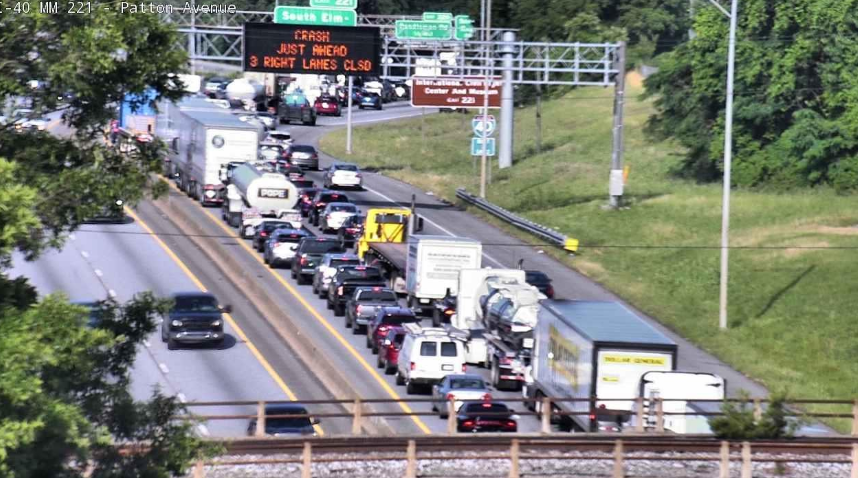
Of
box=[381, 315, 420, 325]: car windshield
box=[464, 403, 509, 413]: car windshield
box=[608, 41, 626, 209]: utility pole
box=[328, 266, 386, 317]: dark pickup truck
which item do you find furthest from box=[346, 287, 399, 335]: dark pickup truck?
box=[608, 41, 626, 209]: utility pole

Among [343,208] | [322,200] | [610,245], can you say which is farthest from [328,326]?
[322,200]

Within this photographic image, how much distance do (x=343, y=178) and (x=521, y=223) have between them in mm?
14590

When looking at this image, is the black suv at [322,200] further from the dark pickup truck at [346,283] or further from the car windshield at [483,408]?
the car windshield at [483,408]

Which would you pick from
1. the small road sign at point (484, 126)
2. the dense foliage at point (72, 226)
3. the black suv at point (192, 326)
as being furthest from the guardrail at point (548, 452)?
the small road sign at point (484, 126)

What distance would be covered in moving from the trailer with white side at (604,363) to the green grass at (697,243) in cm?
777

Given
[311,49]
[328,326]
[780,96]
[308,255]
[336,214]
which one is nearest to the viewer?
[328,326]

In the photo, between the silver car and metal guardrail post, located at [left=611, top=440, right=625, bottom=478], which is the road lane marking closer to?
the silver car

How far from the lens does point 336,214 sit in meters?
61.3

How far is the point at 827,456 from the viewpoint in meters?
28.0

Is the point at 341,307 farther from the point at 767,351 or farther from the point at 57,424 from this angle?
the point at 57,424

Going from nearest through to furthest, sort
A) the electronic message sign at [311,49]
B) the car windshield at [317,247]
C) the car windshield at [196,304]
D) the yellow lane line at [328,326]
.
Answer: the yellow lane line at [328,326] → the car windshield at [196,304] → the car windshield at [317,247] → the electronic message sign at [311,49]

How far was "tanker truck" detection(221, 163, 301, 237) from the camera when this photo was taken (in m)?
59.3

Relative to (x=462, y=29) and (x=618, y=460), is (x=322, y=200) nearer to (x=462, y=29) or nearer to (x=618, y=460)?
(x=462, y=29)

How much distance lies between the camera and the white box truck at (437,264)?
156ft
